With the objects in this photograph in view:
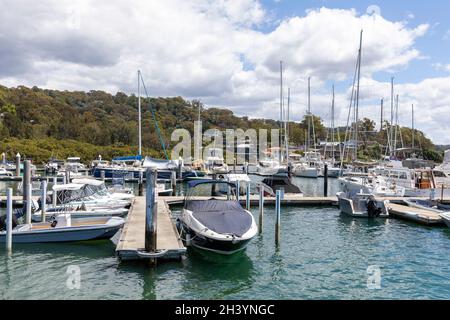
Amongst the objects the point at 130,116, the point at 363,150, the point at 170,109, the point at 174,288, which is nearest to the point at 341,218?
the point at 174,288

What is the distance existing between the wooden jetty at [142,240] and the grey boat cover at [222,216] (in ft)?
4.10

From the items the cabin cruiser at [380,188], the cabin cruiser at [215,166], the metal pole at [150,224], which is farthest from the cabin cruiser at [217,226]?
the cabin cruiser at [215,166]

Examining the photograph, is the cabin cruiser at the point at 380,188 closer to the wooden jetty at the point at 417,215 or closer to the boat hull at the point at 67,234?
the wooden jetty at the point at 417,215

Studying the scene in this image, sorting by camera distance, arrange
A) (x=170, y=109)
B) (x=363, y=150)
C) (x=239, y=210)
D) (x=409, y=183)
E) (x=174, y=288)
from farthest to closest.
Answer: (x=170, y=109), (x=363, y=150), (x=409, y=183), (x=239, y=210), (x=174, y=288)

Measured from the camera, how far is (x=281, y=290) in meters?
13.7

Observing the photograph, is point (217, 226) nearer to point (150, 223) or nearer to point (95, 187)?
point (150, 223)

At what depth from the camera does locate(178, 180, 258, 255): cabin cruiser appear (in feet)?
53.2

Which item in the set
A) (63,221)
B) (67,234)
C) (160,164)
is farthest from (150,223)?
(160,164)

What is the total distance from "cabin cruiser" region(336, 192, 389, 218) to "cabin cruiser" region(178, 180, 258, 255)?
1069cm

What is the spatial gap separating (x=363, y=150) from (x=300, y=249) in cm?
8750

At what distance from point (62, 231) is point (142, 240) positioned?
4.17m

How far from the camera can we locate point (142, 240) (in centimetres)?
1688

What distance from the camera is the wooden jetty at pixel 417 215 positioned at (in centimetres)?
2420
